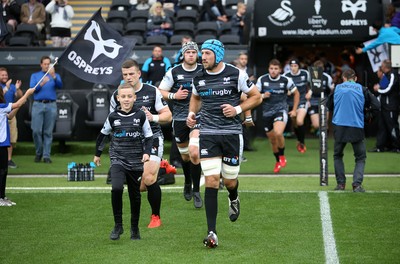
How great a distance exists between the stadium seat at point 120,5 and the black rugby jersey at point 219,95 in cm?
1617

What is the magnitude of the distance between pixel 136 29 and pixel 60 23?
204cm

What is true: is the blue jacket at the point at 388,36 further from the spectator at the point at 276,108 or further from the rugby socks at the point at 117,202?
the rugby socks at the point at 117,202

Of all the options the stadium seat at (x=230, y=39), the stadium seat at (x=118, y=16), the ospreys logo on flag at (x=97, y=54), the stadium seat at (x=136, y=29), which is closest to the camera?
the ospreys logo on flag at (x=97, y=54)

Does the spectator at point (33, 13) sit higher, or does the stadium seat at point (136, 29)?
the spectator at point (33, 13)

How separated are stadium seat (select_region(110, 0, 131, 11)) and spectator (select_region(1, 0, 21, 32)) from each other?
8.59 ft

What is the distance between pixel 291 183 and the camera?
16.5 m

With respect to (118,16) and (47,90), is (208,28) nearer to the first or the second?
(118,16)

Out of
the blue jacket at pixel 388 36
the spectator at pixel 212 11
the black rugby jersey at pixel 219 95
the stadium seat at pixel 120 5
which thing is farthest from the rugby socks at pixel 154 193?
the stadium seat at pixel 120 5

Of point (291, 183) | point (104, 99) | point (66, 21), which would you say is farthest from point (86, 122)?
point (291, 183)

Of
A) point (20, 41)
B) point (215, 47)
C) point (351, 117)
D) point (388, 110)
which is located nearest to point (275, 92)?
point (351, 117)

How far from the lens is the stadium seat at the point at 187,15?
2519 centimetres

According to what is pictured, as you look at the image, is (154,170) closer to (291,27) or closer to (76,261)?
(76,261)

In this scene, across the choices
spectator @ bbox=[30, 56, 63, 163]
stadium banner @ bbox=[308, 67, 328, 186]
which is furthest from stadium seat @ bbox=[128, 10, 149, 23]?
stadium banner @ bbox=[308, 67, 328, 186]

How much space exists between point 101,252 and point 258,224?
2.59 metres
